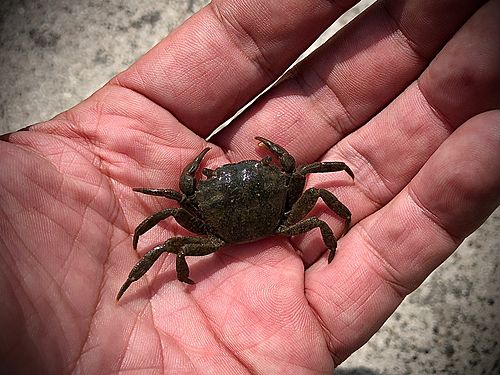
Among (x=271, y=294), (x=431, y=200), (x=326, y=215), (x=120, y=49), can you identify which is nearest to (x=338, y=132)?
(x=326, y=215)

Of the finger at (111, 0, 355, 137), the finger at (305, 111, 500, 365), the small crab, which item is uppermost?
the finger at (111, 0, 355, 137)

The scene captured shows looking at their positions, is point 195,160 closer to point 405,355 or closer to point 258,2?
point 258,2

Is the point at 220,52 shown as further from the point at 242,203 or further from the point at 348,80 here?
the point at 242,203

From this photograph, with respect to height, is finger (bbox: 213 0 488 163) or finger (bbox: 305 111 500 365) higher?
finger (bbox: 213 0 488 163)

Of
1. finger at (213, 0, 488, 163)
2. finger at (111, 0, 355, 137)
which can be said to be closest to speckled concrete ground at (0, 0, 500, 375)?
finger at (111, 0, 355, 137)

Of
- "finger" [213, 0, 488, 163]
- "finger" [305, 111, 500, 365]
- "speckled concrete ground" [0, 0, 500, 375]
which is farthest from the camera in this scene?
"speckled concrete ground" [0, 0, 500, 375]

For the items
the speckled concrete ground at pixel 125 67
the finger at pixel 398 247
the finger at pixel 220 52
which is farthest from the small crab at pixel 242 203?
the speckled concrete ground at pixel 125 67

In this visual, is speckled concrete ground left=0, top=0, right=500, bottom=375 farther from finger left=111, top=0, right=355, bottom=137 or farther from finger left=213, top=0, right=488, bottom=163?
finger left=213, top=0, right=488, bottom=163

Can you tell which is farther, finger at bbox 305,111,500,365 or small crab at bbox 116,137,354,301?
small crab at bbox 116,137,354,301
